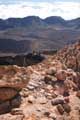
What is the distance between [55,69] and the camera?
22.2 metres

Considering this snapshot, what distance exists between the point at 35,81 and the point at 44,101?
2.31 m

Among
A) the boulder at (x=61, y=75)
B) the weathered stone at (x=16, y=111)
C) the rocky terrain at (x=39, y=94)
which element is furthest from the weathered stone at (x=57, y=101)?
the boulder at (x=61, y=75)

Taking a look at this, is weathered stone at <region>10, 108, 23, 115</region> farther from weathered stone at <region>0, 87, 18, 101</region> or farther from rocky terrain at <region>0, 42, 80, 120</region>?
weathered stone at <region>0, 87, 18, 101</region>

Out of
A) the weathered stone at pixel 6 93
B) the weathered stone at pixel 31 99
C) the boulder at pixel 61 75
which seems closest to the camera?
the weathered stone at pixel 6 93

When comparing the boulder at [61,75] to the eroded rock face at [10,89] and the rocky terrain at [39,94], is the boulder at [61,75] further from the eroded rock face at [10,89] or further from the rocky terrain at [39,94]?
the eroded rock face at [10,89]

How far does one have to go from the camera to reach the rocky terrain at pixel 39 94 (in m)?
16.6

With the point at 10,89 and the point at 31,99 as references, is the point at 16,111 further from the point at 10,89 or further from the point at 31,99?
the point at 31,99

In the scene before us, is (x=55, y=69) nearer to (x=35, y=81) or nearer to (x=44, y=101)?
(x=35, y=81)

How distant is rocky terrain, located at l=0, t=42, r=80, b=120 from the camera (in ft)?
54.5

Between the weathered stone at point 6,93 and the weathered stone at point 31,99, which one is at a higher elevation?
the weathered stone at point 6,93

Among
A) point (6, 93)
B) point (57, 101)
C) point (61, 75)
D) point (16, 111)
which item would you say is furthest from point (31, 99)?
point (61, 75)

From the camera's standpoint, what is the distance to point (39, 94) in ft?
61.4

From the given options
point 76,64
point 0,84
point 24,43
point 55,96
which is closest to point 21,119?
point 0,84

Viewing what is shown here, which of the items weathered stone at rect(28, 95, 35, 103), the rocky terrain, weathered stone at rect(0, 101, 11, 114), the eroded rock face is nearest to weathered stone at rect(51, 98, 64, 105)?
the rocky terrain
